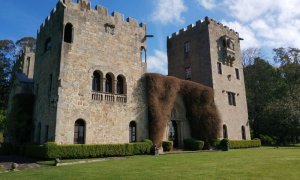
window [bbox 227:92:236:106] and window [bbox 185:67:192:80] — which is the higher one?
window [bbox 185:67:192:80]

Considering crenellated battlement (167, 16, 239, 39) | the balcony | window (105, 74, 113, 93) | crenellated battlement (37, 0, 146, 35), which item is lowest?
the balcony

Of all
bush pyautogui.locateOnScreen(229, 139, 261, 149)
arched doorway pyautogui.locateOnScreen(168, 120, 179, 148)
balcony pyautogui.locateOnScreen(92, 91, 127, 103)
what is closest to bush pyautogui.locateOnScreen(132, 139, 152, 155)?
balcony pyautogui.locateOnScreen(92, 91, 127, 103)

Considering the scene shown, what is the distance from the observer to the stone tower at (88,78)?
63.4 ft

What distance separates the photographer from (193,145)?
25.2 meters

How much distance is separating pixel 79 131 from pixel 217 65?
18.4 m

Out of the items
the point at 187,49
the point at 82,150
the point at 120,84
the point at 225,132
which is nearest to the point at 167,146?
the point at 120,84

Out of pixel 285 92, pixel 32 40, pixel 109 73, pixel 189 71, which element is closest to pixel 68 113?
pixel 109 73

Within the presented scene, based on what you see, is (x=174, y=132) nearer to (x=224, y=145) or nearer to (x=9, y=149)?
(x=224, y=145)

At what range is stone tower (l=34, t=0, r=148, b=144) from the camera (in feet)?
63.4

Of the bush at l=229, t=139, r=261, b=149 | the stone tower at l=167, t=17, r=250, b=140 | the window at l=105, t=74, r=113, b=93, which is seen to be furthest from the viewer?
the stone tower at l=167, t=17, r=250, b=140

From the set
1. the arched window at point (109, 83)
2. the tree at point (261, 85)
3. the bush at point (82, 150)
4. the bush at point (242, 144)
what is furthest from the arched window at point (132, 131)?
the tree at point (261, 85)

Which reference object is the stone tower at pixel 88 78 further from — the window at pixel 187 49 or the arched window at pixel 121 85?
the window at pixel 187 49

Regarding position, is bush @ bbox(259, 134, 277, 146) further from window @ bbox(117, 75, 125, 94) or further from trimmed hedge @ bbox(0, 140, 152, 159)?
window @ bbox(117, 75, 125, 94)

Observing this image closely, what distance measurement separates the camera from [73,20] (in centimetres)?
2103
